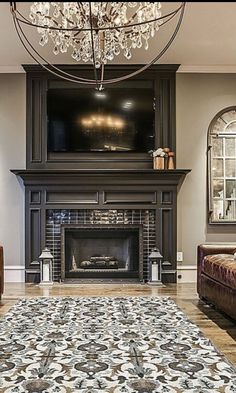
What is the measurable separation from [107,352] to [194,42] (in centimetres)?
391

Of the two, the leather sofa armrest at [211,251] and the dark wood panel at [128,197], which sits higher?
the dark wood panel at [128,197]

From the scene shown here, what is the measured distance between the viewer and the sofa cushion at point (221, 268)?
364cm

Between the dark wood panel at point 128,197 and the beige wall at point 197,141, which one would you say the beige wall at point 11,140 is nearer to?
the dark wood panel at point 128,197

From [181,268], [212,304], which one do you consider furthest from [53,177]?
[212,304]

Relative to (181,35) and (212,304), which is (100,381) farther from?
(181,35)

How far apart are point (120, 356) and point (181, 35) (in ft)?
12.3

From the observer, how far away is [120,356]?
2.74 metres

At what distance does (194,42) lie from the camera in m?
5.30

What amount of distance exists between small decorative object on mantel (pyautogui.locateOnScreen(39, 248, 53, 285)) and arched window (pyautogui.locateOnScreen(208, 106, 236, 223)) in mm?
2316

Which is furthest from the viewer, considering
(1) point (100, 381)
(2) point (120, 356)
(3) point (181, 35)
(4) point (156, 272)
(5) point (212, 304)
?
(4) point (156, 272)

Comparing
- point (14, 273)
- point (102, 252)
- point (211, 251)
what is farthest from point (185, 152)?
point (14, 273)

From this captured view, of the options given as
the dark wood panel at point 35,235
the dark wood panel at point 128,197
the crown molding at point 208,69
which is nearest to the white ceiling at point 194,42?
the crown molding at point 208,69

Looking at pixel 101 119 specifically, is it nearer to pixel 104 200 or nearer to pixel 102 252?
pixel 104 200

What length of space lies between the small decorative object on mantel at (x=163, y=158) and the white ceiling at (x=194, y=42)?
4.01 feet
